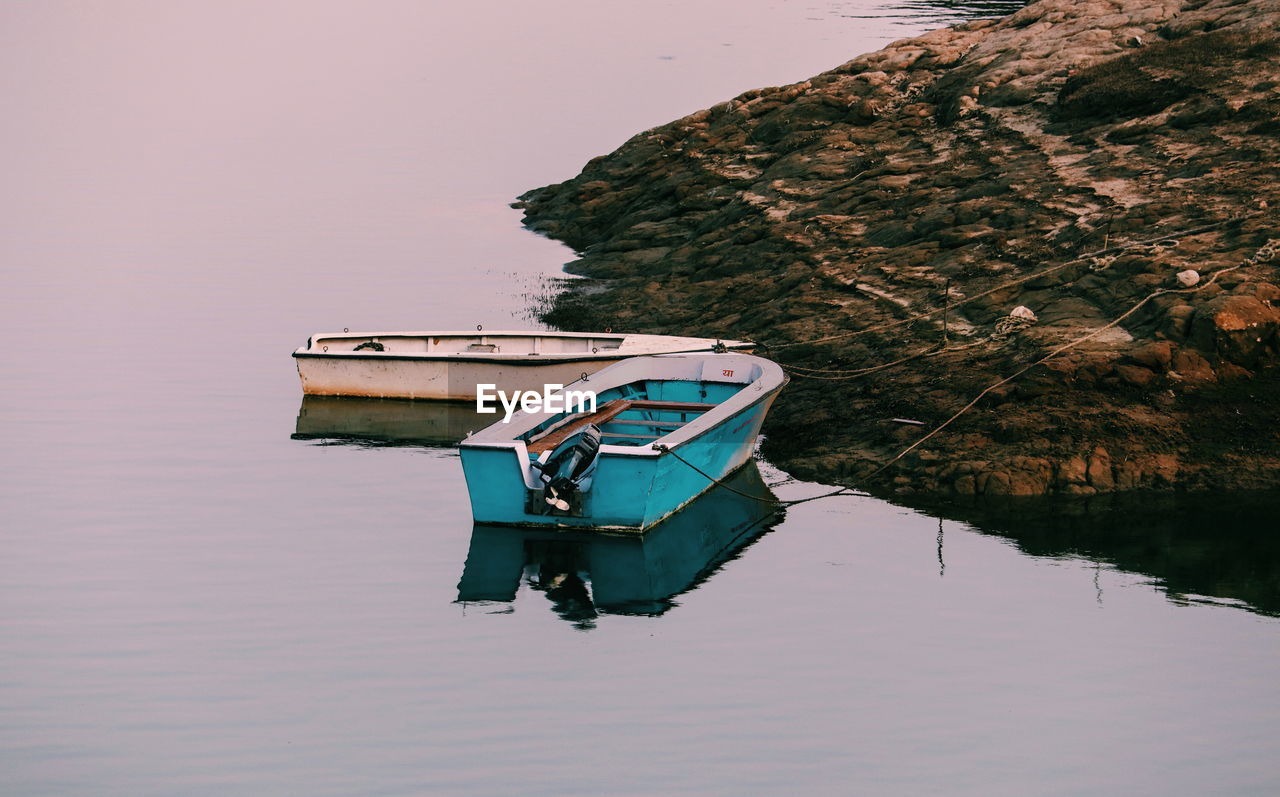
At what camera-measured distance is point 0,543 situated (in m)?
17.1

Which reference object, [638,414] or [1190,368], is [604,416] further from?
[1190,368]

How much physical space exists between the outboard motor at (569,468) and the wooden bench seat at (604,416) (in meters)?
0.92

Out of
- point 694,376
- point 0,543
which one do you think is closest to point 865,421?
point 694,376

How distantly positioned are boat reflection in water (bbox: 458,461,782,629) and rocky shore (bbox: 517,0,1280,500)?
7.81ft

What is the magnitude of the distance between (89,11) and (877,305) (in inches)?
4835

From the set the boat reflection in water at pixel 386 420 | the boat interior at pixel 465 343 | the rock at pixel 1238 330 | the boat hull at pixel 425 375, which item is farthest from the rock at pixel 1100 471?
the boat reflection in water at pixel 386 420

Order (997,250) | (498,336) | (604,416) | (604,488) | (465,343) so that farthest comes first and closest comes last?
(997,250) → (465,343) → (498,336) → (604,416) → (604,488)

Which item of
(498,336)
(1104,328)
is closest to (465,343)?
(498,336)

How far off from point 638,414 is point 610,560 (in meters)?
4.85

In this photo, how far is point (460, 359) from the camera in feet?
78.3

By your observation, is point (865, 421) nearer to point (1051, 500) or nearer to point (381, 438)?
point (1051, 500)

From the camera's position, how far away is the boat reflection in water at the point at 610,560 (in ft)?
50.4

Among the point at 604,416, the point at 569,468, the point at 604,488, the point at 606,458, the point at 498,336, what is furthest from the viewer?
the point at 498,336

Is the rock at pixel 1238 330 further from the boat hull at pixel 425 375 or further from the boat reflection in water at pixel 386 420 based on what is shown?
the boat reflection in water at pixel 386 420
